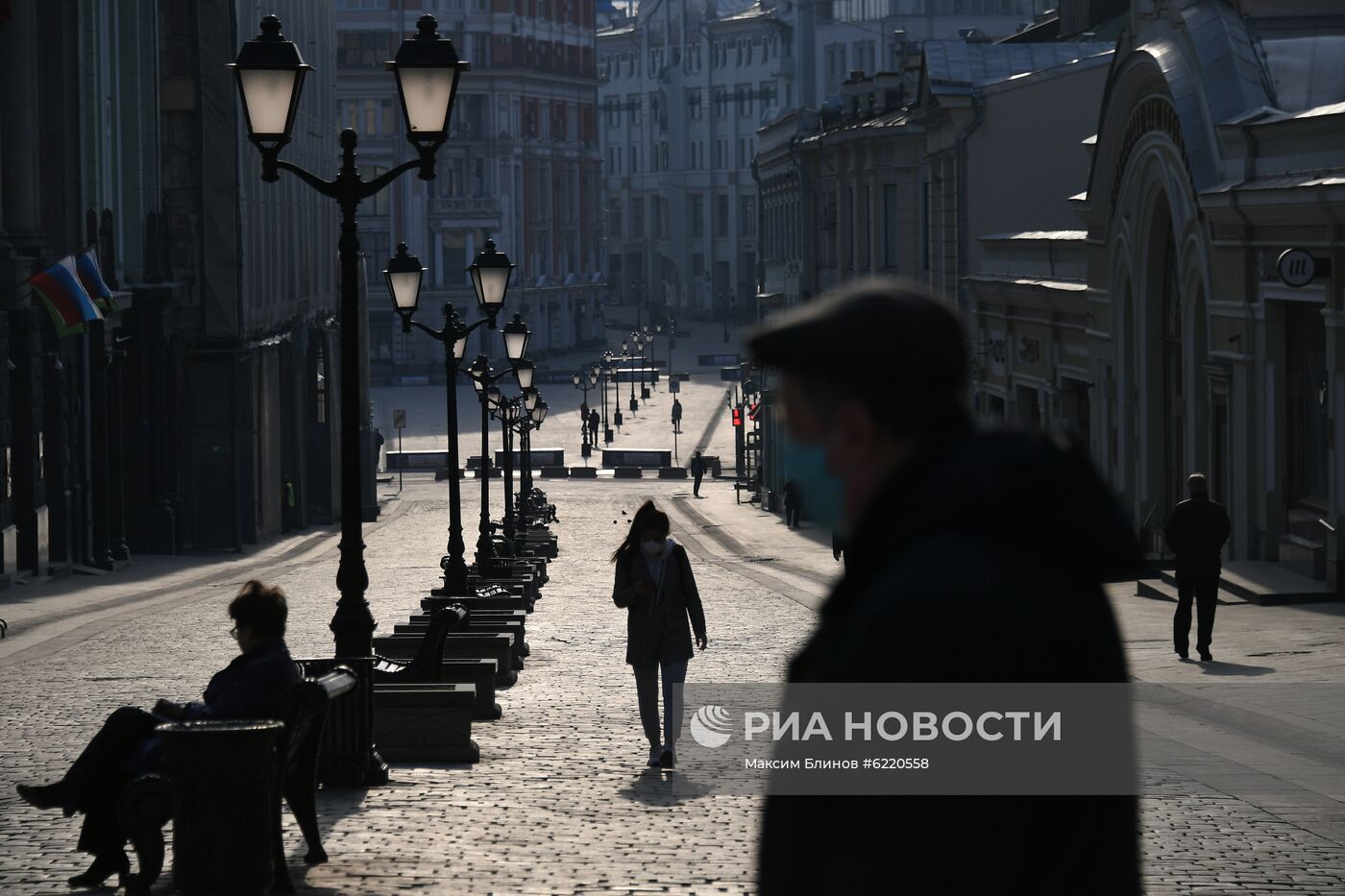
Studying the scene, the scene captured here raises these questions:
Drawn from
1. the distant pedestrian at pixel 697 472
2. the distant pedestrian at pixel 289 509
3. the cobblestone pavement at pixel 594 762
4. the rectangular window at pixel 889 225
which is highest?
the rectangular window at pixel 889 225

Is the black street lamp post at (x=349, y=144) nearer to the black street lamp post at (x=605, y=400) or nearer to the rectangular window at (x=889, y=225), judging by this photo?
the rectangular window at (x=889, y=225)

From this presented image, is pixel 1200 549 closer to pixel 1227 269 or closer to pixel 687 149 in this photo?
pixel 1227 269

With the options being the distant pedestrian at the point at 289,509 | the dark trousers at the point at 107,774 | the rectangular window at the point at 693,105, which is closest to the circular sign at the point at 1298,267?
the dark trousers at the point at 107,774

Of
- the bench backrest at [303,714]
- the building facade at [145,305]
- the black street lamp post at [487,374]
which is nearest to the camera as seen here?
the bench backrest at [303,714]

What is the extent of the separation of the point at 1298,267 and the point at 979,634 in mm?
20488

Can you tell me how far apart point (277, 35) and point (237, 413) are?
31.5 m

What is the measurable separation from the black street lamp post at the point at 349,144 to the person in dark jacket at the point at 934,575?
27.7ft

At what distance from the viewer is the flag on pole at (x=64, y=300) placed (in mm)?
28797

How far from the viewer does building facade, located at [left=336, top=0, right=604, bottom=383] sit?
12056cm

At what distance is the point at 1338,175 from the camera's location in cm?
2158

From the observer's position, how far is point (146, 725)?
339 inches

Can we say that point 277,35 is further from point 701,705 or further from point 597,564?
point 597,564

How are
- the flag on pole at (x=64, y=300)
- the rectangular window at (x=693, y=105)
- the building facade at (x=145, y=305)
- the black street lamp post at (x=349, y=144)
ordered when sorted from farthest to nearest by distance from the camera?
1. the rectangular window at (x=693, y=105)
2. the building facade at (x=145, y=305)
3. the flag on pole at (x=64, y=300)
4. the black street lamp post at (x=349, y=144)

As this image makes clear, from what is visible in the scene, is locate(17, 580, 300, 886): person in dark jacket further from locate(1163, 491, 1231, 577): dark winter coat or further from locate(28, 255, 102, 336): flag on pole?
locate(28, 255, 102, 336): flag on pole
